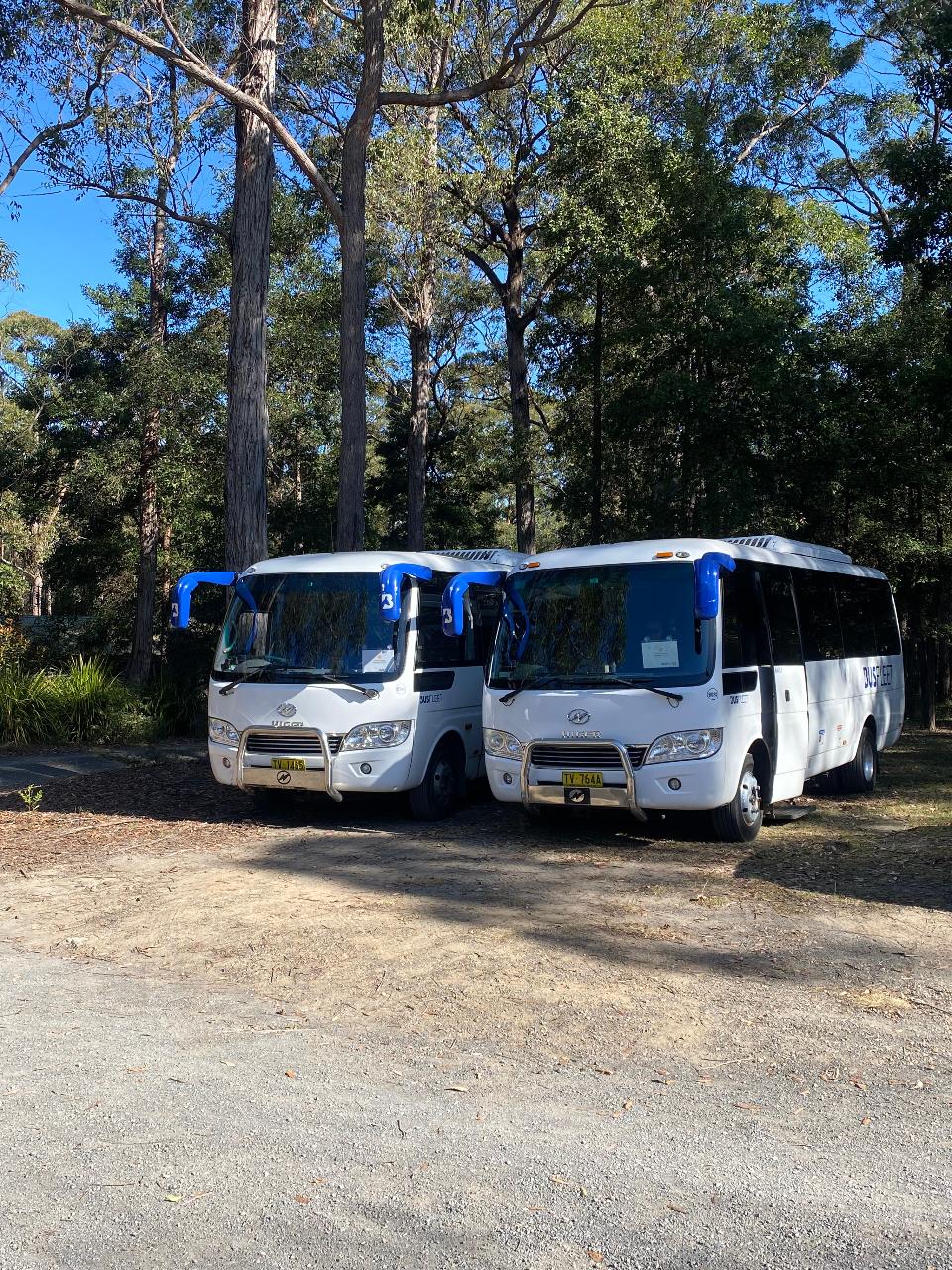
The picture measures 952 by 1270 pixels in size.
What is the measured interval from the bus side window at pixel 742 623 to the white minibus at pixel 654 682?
2 centimetres

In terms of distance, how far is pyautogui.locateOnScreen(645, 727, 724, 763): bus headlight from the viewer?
364 inches

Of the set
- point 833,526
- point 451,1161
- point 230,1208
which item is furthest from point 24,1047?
point 833,526

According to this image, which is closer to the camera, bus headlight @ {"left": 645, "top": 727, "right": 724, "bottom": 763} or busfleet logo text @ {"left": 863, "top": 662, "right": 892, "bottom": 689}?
bus headlight @ {"left": 645, "top": 727, "right": 724, "bottom": 763}

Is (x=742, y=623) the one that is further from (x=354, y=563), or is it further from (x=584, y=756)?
(x=354, y=563)

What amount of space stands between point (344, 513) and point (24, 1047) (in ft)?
39.4

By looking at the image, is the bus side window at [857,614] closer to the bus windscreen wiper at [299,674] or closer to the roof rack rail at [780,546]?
the roof rack rail at [780,546]

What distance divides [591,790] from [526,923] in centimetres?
242

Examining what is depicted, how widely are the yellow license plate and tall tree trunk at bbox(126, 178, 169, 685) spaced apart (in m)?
16.0

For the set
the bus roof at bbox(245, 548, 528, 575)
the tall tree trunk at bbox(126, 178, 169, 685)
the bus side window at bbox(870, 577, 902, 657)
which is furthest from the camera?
the tall tree trunk at bbox(126, 178, 169, 685)

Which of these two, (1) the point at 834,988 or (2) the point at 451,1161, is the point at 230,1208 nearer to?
(2) the point at 451,1161

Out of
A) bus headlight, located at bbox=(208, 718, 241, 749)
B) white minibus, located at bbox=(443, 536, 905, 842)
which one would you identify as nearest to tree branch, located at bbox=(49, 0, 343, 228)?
white minibus, located at bbox=(443, 536, 905, 842)

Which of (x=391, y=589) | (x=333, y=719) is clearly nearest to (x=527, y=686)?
(x=391, y=589)

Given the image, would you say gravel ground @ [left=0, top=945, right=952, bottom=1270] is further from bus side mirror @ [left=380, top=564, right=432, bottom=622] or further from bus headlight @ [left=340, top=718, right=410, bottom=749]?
bus side mirror @ [left=380, top=564, right=432, bottom=622]

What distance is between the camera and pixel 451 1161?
4027 millimetres
